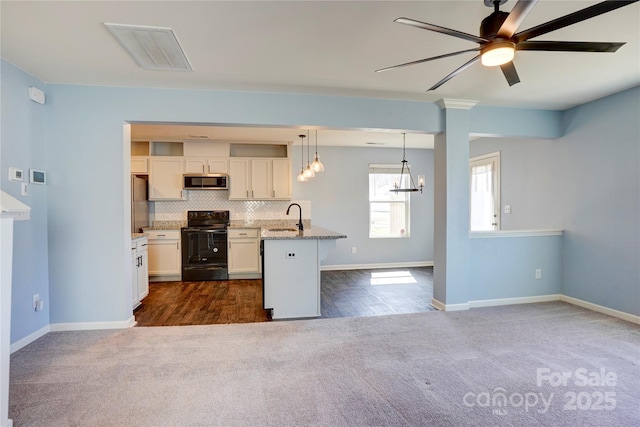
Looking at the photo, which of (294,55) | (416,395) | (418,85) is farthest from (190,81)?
(416,395)

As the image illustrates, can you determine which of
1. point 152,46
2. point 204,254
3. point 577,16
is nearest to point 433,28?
point 577,16

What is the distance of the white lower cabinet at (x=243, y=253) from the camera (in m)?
5.36

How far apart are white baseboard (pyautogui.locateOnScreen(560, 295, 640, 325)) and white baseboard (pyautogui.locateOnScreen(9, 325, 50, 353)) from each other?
583 centimetres

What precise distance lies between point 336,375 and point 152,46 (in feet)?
9.08

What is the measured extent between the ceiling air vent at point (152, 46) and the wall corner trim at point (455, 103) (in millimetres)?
2666

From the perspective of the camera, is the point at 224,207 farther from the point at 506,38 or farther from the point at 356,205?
the point at 506,38

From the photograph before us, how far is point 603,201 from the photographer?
358cm

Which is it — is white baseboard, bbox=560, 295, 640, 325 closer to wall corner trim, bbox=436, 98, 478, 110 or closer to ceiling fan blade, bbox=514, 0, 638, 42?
wall corner trim, bbox=436, 98, 478, 110

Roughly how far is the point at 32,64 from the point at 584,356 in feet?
16.8

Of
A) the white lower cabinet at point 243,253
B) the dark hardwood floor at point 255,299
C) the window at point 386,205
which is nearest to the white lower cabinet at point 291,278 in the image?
the dark hardwood floor at point 255,299

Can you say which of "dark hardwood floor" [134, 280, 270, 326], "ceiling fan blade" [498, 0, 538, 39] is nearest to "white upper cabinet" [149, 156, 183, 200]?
"dark hardwood floor" [134, 280, 270, 326]

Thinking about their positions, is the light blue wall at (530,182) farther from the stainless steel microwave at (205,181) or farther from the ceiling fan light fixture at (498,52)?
the stainless steel microwave at (205,181)

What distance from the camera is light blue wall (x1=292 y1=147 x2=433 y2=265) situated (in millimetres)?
6152

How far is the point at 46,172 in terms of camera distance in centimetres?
301
